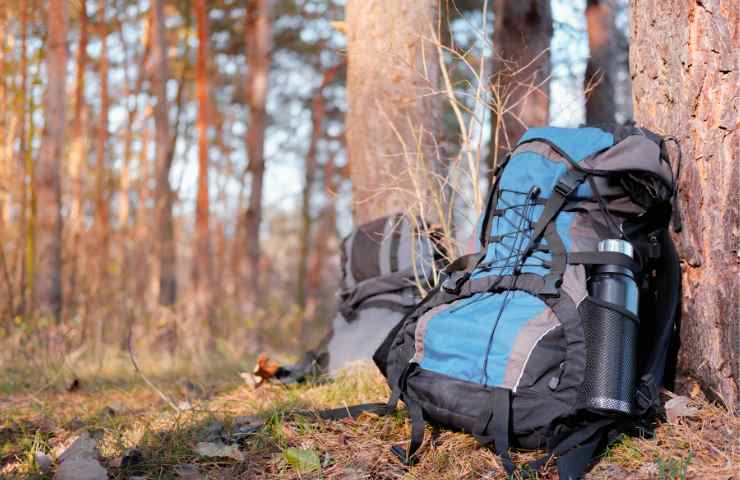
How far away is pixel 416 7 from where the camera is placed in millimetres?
4215

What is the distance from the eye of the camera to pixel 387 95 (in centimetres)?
427

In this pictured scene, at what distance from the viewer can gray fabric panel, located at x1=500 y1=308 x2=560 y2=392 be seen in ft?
6.56

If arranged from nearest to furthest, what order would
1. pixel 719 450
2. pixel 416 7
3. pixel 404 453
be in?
pixel 719 450
pixel 404 453
pixel 416 7

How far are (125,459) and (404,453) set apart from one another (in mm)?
891

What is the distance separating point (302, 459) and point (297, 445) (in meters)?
0.16

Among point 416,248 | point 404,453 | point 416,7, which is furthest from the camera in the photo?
point 416,7

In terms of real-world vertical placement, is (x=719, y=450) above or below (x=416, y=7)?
below

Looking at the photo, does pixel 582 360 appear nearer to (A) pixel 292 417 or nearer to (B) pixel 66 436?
(A) pixel 292 417

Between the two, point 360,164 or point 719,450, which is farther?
point 360,164

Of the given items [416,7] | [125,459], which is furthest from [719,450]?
[416,7]

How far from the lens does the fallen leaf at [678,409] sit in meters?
2.16

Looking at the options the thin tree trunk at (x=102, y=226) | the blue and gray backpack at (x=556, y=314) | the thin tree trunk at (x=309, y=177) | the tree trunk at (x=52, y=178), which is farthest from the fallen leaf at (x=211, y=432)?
the thin tree trunk at (x=309, y=177)

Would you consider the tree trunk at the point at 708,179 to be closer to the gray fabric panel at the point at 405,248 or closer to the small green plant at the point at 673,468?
the small green plant at the point at 673,468

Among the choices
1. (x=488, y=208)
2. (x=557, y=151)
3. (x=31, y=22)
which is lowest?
(x=488, y=208)
